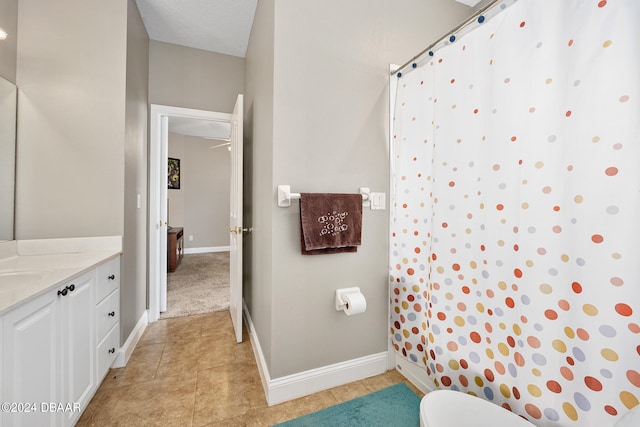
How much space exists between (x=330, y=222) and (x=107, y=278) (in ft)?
4.87

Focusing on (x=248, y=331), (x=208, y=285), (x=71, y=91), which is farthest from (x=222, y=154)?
(x=248, y=331)

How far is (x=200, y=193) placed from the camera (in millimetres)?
5973

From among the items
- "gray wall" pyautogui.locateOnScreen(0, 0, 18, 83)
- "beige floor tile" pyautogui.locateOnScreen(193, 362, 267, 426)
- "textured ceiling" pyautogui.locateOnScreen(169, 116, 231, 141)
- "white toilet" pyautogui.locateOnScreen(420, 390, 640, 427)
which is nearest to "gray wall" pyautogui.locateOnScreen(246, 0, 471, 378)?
"beige floor tile" pyautogui.locateOnScreen(193, 362, 267, 426)

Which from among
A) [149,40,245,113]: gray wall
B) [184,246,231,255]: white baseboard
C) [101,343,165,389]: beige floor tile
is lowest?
[101,343,165,389]: beige floor tile

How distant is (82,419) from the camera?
4.53ft

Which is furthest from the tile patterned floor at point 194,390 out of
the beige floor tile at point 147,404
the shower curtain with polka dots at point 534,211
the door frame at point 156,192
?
the shower curtain with polka dots at point 534,211

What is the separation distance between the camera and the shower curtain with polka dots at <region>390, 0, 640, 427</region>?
819 mm

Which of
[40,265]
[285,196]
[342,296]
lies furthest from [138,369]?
[285,196]

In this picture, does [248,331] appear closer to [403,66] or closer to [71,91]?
[71,91]

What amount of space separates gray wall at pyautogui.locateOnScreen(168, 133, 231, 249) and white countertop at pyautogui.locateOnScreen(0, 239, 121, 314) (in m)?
4.16

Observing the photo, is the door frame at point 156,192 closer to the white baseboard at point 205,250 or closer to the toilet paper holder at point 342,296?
the toilet paper holder at point 342,296

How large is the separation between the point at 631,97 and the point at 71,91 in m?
2.89

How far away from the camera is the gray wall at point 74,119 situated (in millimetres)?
1679

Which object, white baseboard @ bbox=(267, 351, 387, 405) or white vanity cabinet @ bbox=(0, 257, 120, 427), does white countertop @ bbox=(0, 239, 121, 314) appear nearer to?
white vanity cabinet @ bbox=(0, 257, 120, 427)
